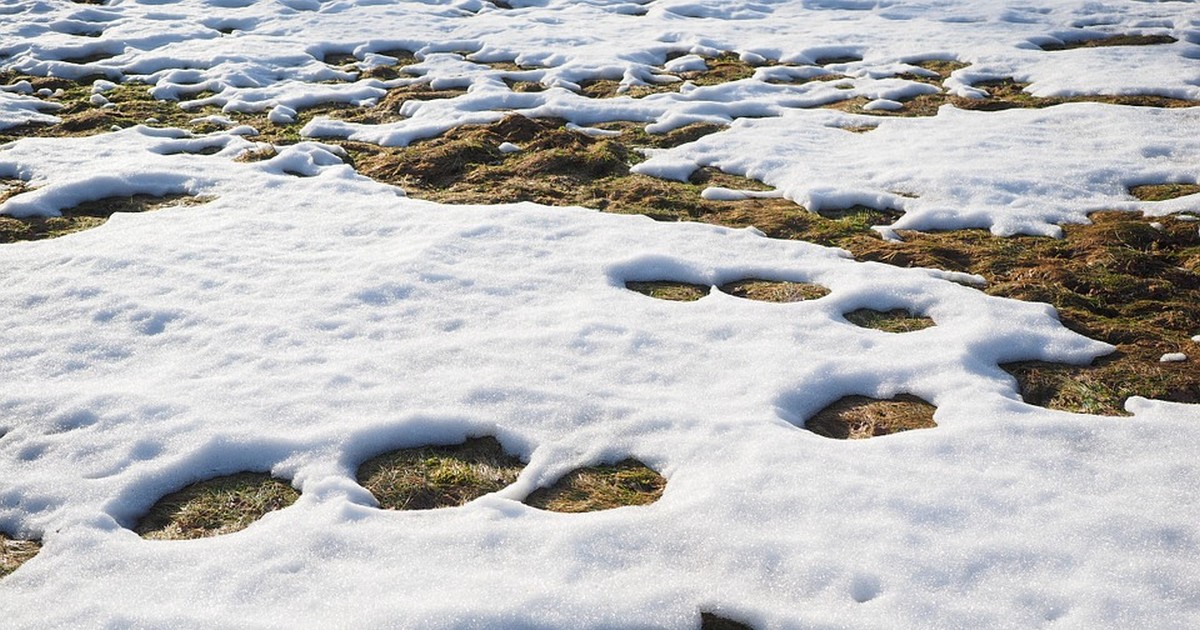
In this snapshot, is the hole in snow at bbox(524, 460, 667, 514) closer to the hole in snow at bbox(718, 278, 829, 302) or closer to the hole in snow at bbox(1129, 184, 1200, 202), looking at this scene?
the hole in snow at bbox(718, 278, 829, 302)

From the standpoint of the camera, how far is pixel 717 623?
7.31 feet

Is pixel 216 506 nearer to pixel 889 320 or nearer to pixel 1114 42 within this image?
pixel 889 320

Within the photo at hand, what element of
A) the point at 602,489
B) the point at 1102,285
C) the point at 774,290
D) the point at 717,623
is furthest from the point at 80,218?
the point at 1102,285

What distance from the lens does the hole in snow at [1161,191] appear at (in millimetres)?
4931

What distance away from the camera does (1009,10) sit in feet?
33.0

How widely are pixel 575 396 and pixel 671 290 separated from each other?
110 cm

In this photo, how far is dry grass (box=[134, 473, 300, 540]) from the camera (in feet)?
8.56

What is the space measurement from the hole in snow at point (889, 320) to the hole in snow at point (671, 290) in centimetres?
70

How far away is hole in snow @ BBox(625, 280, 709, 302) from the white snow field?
8 cm

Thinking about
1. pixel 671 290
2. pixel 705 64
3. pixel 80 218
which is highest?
pixel 705 64

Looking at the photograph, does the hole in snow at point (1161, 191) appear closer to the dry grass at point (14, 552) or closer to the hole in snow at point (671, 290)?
the hole in snow at point (671, 290)

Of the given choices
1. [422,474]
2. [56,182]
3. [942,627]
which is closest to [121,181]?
[56,182]

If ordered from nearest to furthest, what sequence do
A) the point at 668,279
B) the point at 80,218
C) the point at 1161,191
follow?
the point at 668,279, the point at 80,218, the point at 1161,191

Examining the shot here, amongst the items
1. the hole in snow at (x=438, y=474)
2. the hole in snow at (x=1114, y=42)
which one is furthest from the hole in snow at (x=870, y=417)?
the hole in snow at (x=1114, y=42)
